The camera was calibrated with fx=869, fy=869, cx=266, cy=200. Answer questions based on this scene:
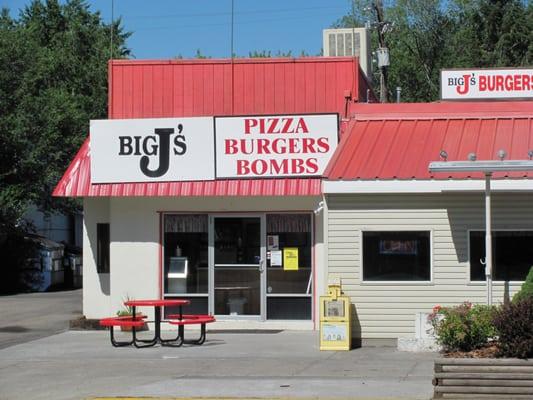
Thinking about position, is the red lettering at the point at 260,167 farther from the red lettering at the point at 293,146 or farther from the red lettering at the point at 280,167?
the red lettering at the point at 293,146

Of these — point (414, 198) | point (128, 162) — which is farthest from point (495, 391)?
point (128, 162)

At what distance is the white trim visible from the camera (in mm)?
14305

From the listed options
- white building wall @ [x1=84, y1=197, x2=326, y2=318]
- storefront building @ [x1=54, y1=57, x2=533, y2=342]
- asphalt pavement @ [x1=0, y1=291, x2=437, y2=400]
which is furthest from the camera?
white building wall @ [x1=84, y1=197, x2=326, y2=318]

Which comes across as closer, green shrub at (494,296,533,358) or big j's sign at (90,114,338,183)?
green shrub at (494,296,533,358)

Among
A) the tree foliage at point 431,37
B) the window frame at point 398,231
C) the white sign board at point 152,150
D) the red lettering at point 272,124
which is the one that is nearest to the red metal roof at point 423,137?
the window frame at point 398,231

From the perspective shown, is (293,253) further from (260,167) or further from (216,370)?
(216,370)

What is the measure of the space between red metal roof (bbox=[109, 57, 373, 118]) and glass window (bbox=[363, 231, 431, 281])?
10.3ft

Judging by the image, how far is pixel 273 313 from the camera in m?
17.1

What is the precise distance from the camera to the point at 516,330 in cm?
1006

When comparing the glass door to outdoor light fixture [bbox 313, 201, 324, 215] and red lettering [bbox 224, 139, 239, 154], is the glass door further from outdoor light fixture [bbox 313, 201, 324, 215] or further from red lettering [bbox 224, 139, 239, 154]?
red lettering [bbox 224, 139, 239, 154]

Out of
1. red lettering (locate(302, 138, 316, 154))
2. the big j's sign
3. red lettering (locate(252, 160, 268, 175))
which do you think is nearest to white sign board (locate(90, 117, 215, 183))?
the big j's sign

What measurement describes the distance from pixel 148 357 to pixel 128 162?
16.0ft

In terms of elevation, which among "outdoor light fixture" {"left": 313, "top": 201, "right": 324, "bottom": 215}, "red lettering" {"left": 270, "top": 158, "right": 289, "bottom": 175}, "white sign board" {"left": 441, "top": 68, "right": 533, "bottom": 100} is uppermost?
"white sign board" {"left": 441, "top": 68, "right": 533, "bottom": 100}

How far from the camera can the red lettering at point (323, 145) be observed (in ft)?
54.3
